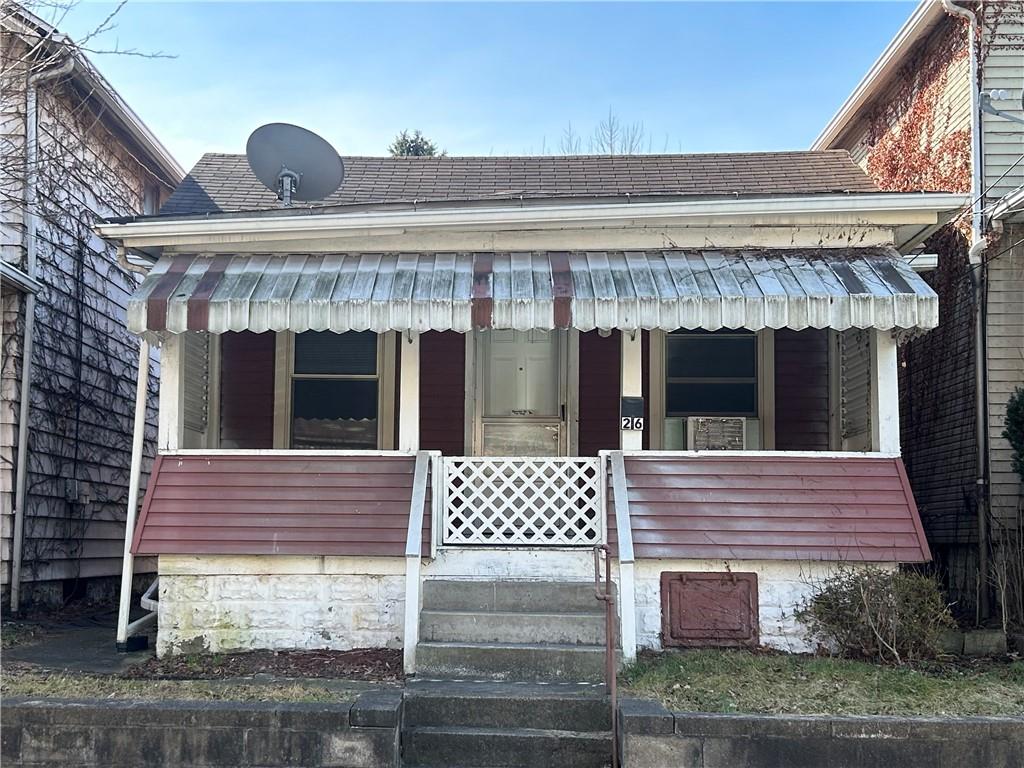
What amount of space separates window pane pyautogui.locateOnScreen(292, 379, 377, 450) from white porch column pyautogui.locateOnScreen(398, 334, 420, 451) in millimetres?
1898

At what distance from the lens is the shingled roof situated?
9.66 m

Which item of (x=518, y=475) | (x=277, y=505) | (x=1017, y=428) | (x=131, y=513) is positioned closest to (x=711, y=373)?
(x=1017, y=428)

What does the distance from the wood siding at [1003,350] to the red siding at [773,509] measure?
192 centimetres

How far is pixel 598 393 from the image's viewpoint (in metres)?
9.26

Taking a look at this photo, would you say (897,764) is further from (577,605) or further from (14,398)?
(14,398)

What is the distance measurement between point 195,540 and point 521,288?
10.3 feet

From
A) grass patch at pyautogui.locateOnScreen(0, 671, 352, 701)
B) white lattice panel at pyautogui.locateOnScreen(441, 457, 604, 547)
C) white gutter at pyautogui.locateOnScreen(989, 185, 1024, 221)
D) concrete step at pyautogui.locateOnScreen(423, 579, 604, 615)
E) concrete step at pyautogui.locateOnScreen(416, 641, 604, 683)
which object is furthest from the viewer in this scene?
white gutter at pyautogui.locateOnScreen(989, 185, 1024, 221)

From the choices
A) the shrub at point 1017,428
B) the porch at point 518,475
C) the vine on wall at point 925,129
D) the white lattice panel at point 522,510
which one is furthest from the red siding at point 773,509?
the vine on wall at point 925,129

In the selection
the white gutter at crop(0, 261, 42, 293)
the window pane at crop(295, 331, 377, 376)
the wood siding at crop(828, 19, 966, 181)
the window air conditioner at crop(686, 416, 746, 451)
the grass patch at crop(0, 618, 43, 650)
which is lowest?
the grass patch at crop(0, 618, 43, 650)

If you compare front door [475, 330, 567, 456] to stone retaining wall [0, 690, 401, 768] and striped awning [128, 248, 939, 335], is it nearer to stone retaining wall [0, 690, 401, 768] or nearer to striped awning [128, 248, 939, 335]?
striped awning [128, 248, 939, 335]

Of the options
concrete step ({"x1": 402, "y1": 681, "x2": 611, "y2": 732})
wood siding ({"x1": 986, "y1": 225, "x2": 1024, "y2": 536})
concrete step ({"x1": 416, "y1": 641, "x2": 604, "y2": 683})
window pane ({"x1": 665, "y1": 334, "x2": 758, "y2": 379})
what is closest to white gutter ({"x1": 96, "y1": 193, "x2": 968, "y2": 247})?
wood siding ({"x1": 986, "y1": 225, "x2": 1024, "y2": 536})

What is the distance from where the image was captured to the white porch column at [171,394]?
24.2 ft

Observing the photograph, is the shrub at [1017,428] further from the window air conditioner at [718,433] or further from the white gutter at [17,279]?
the white gutter at [17,279]

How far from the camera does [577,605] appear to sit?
6.81 meters
